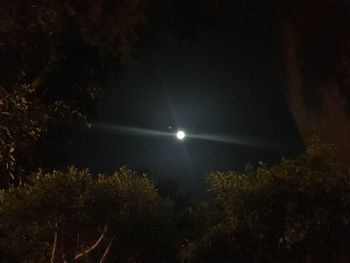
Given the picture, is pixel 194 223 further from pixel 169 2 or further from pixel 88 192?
pixel 169 2

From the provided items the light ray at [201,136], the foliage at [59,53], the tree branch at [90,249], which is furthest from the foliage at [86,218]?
the light ray at [201,136]

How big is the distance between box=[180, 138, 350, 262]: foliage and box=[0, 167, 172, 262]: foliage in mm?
496

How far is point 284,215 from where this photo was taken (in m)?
4.34

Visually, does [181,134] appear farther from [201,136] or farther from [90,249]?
[90,249]

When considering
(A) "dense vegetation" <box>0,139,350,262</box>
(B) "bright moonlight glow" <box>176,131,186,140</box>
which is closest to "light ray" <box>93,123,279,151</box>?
(B) "bright moonlight glow" <box>176,131,186,140</box>

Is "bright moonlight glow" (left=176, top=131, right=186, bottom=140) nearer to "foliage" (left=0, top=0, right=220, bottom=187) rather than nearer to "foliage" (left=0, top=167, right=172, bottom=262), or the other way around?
"foliage" (left=0, top=0, right=220, bottom=187)

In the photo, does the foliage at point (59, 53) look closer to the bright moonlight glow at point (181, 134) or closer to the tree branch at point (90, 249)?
the tree branch at point (90, 249)

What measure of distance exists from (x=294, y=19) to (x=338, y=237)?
259 centimetres

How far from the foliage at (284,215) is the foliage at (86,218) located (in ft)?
1.63

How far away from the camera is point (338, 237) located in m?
4.44

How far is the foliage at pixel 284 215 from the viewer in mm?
4281

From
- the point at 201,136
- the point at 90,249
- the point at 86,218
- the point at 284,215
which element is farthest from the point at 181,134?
the point at 284,215

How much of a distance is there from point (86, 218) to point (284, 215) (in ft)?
5.37

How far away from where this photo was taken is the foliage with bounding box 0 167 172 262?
464cm
